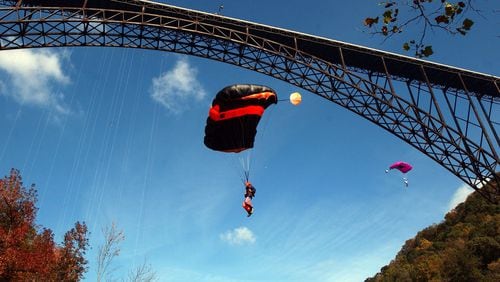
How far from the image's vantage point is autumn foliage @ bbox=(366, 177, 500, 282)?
40.8 m

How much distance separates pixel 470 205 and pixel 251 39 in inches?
2022

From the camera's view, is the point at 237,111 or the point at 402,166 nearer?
the point at 237,111

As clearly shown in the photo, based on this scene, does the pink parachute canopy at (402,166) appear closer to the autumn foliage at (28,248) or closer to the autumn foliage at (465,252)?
the autumn foliage at (465,252)

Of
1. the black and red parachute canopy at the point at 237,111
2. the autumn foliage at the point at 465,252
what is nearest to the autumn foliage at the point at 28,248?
the black and red parachute canopy at the point at 237,111

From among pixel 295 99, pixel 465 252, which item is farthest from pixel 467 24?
pixel 465 252

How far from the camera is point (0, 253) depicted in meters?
24.0

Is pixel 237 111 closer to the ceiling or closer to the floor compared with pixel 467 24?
closer to the ceiling

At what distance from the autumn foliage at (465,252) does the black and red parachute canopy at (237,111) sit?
2497cm

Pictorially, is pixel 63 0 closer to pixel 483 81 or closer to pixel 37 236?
pixel 483 81

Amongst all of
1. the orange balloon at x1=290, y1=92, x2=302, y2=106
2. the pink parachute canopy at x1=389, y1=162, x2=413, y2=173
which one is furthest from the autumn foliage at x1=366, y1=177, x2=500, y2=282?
the orange balloon at x1=290, y1=92, x2=302, y2=106

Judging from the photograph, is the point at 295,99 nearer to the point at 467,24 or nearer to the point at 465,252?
the point at 467,24

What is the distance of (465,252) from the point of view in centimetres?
4191

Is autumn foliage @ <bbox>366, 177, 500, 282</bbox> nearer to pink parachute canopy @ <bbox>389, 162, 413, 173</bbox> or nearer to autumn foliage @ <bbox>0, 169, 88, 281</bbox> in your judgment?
pink parachute canopy @ <bbox>389, 162, 413, 173</bbox>

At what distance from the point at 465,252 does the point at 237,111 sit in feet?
117
